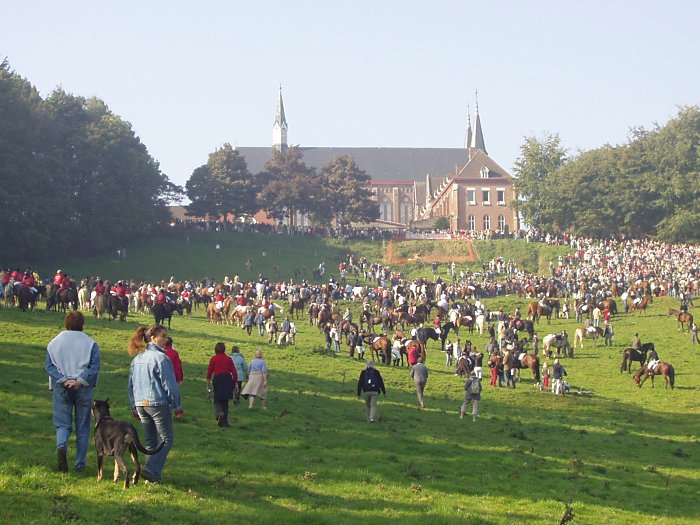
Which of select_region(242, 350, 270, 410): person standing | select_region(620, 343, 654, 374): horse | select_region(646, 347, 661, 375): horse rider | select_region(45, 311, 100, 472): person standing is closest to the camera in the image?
select_region(45, 311, 100, 472): person standing

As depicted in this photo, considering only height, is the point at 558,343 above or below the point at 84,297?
Answer: below

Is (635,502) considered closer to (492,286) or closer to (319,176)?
(492,286)

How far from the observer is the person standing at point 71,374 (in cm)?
1347

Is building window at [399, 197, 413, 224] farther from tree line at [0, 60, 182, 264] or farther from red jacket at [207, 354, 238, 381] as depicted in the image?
red jacket at [207, 354, 238, 381]

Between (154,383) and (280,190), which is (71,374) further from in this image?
Answer: (280,190)

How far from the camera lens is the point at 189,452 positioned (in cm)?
1694

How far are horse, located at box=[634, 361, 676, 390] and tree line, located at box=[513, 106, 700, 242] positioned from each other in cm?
5371

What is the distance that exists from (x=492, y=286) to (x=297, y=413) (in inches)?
1825

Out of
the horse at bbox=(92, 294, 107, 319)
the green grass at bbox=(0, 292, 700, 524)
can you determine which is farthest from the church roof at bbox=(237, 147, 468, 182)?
the green grass at bbox=(0, 292, 700, 524)

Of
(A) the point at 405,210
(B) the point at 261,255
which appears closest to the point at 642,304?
(B) the point at 261,255

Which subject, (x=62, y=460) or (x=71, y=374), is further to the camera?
(x=62, y=460)

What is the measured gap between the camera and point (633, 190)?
95000mm

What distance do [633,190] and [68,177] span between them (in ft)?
165

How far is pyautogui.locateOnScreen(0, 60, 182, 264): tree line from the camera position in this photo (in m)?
70.4
